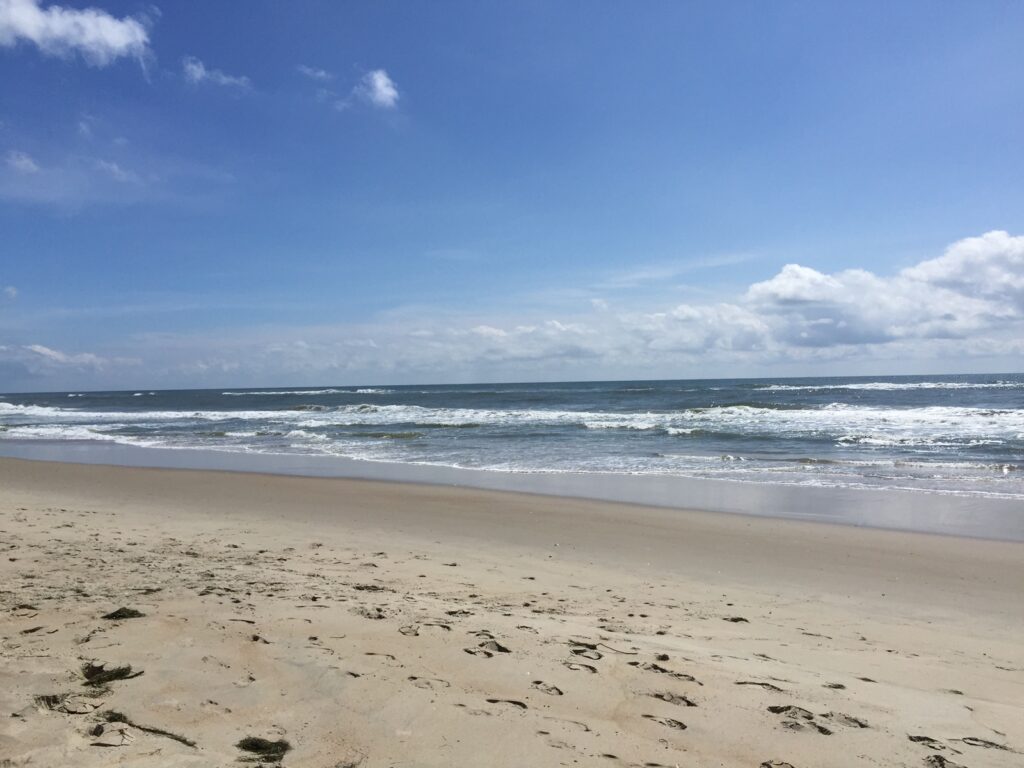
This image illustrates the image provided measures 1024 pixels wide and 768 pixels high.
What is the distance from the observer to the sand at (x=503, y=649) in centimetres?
268

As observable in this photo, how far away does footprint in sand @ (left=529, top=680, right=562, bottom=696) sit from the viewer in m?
3.17

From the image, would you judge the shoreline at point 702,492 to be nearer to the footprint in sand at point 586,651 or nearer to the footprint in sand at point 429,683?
the footprint in sand at point 586,651

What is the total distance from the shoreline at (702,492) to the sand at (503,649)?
4.62 ft

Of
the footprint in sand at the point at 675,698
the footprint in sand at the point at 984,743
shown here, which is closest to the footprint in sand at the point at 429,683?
the footprint in sand at the point at 675,698

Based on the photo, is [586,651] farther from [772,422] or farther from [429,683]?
[772,422]

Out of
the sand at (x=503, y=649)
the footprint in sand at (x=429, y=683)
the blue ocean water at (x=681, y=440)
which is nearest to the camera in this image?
the sand at (x=503, y=649)

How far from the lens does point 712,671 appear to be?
3.57 m

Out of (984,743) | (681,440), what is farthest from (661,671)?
(681,440)

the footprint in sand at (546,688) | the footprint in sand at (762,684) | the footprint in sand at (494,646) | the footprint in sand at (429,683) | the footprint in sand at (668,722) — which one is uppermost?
the footprint in sand at (429,683)

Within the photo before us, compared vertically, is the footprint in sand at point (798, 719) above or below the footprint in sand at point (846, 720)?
above

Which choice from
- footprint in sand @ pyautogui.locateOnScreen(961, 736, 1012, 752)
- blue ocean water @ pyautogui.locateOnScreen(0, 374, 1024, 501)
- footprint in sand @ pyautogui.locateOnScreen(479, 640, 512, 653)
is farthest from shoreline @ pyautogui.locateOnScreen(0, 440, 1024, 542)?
footprint in sand @ pyautogui.locateOnScreen(479, 640, 512, 653)

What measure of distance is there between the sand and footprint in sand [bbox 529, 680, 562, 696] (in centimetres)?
1

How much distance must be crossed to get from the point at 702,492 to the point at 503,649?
29.1ft

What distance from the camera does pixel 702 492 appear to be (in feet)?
38.8
